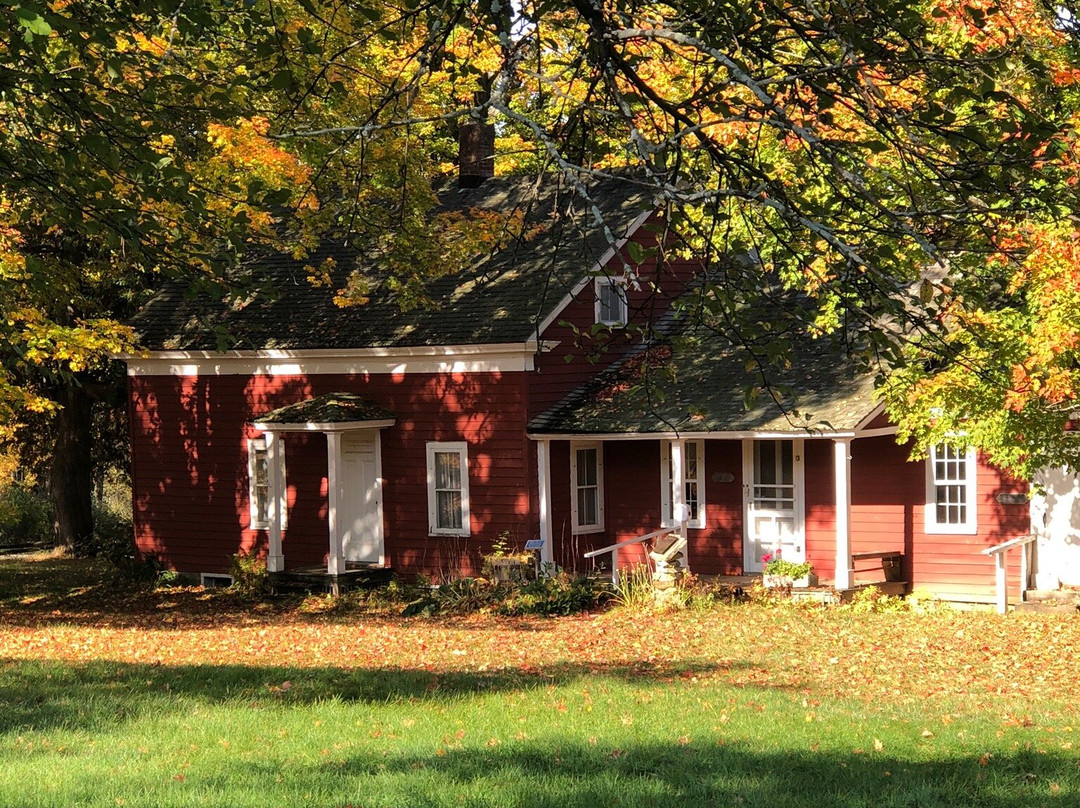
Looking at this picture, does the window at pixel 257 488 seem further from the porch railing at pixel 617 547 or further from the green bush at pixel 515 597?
the porch railing at pixel 617 547

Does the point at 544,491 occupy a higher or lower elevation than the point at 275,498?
higher

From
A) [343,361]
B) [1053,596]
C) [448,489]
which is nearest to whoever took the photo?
[1053,596]

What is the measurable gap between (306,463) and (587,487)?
17.8 feet

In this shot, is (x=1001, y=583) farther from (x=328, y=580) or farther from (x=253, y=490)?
(x=253, y=490)

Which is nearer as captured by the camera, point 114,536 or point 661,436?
point 661,436

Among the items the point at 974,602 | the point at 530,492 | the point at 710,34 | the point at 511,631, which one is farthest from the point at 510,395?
the point at 710,34

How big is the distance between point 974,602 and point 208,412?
14588 mm

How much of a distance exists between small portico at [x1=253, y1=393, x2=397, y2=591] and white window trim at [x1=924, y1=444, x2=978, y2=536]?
9.22 m

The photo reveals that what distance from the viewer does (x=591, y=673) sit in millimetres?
14711

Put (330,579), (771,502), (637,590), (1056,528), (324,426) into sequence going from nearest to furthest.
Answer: (1056,528) → (637,590) → (771,502) → (324,426) → (330,579)

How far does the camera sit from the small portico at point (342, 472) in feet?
80.2

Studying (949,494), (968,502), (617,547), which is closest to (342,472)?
(617,547)

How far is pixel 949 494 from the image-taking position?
22.3m

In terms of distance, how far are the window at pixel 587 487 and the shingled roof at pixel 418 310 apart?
9.11 feet
